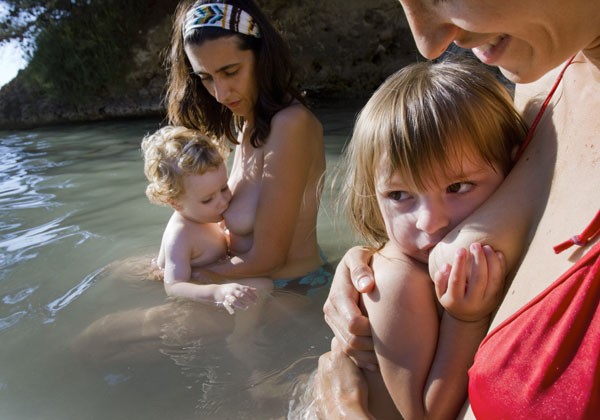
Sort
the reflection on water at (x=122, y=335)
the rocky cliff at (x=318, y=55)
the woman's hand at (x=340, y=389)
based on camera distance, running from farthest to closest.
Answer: the rocky cliff at (x=318, y=55), the reflection on water at (x=122, y=335), the woman's hand at (x=340, y=389)

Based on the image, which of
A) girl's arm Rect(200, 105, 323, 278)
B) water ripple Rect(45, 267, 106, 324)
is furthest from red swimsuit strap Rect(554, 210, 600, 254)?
water ripple Rect(45, 267, 106, 324)

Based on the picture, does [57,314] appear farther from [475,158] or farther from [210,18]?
A: [475,158]

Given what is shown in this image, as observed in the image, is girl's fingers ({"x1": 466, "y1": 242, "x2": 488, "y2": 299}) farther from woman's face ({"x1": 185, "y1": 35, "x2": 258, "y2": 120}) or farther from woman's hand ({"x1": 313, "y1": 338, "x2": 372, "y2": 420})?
woman's face ({"x1": 185, "y1": 35, "x2": 258, "y2": 120})

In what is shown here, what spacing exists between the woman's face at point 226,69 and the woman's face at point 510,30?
1870mm

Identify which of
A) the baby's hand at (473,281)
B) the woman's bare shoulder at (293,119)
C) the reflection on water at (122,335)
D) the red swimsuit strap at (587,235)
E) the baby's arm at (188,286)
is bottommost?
the reflection on water at (122,335)

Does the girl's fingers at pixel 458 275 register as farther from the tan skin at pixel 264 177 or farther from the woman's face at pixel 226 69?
the woman's face at pixel 226 69

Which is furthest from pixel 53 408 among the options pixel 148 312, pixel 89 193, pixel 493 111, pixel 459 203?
pixel 89 193

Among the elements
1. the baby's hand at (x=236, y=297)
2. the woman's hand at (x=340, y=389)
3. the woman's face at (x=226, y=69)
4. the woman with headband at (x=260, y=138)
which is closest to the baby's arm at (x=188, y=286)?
the baby's hand at (x=236, y=297)

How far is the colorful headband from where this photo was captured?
2795 mm

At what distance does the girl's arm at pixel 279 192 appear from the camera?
284 cm

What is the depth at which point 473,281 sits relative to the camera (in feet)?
4.12

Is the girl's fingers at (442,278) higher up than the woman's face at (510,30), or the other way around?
the woman's face at (510,30)

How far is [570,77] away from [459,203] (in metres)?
0.37

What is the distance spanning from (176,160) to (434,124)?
5.84 feet
